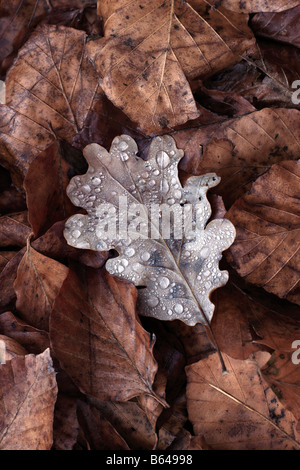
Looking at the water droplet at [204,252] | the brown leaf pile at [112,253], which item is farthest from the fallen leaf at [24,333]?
the water droplet at [204,252]

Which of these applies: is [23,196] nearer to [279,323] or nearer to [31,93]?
[31,93]

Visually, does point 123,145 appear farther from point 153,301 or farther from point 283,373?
point 283,373

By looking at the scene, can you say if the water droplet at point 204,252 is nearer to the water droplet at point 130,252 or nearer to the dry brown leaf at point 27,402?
the water droplet at point 130,252

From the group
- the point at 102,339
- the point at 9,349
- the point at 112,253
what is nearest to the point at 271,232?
the point at 112,253

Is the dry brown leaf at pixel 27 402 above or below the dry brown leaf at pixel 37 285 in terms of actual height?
below

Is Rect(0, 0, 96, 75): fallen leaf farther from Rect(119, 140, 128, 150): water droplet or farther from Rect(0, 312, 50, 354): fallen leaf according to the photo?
Rect(0, 312, 50, 354): fallen leaf

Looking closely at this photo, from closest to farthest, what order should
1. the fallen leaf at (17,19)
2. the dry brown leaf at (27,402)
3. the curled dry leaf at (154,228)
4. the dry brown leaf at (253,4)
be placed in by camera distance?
the dry brown leaf at (27,402), the curled dry leaf at (154,228), the dry brown leaf at (253,4), the fallen leaf at (17,19)
